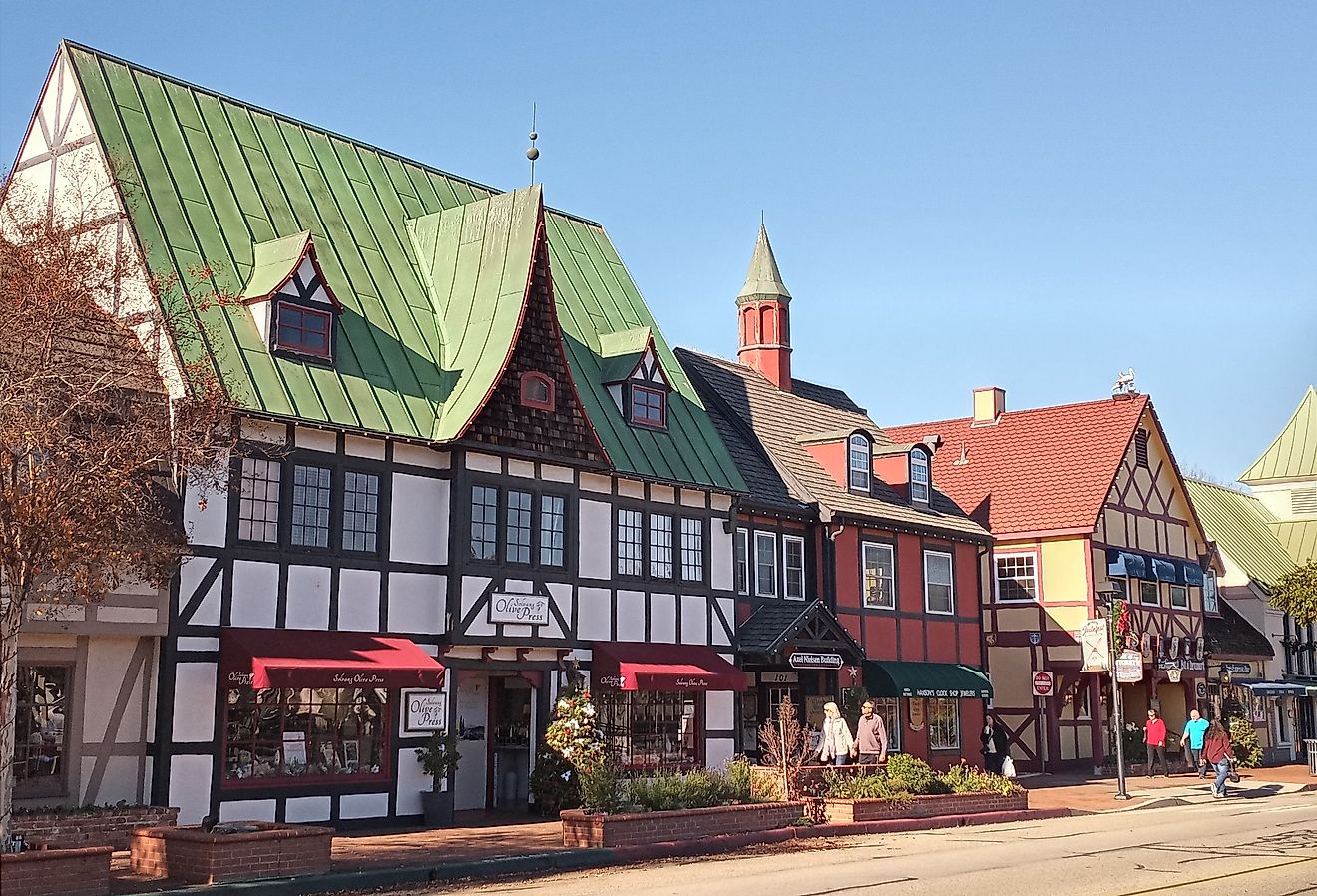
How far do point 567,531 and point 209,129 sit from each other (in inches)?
381

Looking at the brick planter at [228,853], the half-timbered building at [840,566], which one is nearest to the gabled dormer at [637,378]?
the half-timbered building at [840,566]

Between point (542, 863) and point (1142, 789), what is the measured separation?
20.4m

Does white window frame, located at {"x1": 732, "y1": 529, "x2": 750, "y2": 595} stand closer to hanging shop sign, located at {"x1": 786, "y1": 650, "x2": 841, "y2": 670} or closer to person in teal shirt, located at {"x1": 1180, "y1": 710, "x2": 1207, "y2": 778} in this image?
hanging shop sign, located at {"x1": 786, "y1": 650, "x2": 841, "y2": 670}

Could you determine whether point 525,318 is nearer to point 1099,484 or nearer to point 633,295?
point 633,295

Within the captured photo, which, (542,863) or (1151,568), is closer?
(542,863)

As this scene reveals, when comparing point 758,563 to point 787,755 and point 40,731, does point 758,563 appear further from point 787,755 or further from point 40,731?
point 40,731

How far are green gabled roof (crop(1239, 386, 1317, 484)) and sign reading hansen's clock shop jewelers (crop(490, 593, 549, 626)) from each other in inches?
2045

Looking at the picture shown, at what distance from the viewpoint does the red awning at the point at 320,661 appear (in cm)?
1998

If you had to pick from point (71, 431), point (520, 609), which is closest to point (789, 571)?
point (520, 609)

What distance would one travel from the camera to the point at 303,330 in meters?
22.8

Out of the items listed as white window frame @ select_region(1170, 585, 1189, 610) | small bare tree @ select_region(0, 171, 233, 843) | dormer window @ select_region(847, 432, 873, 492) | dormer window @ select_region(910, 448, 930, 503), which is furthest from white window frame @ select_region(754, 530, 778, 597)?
white window frame @ select_region(1170, 585, 1189, 610)

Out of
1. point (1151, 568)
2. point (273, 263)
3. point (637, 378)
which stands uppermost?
point (273, 263)

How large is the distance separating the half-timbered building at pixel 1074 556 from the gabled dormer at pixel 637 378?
15789 mm

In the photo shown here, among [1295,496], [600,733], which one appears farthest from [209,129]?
[1295,496]
